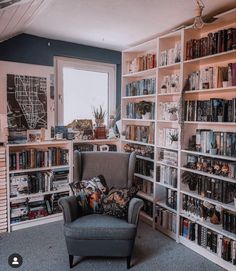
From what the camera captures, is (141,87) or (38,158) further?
(141,87)

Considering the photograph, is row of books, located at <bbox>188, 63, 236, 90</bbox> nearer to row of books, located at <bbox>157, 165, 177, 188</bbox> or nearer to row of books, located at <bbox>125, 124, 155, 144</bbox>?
row of books, located at <bbox>125, 124, 155, 144</bbox>

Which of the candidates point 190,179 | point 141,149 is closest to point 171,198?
point 190,179

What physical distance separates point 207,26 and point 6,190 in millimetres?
2800

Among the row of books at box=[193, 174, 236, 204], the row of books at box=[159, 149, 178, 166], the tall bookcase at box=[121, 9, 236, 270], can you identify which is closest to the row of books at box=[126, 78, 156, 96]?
the tall bookcase at box=[121, 9, 236, 270]

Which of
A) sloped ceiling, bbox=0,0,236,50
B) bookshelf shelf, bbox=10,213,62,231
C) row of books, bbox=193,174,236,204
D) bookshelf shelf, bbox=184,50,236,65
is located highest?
sloped ceiling, bbox=0,0,236,50

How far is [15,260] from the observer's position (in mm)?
2363

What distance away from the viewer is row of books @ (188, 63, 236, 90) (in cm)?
224

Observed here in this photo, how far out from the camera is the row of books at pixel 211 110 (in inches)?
88.6

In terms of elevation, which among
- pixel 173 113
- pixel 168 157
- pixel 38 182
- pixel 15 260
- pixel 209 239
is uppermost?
pixel 173 113

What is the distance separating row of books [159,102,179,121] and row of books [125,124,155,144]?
0.73ft

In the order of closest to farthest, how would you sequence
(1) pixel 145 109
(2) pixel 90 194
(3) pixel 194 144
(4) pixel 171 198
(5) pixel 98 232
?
(5) pixel 98 232 → (2) pixel 90 194 → (3) pixel 194 144 → (4) pixel 171 198 → (1) pixel 145 109

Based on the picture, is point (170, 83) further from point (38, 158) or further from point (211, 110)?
point (38, 158)

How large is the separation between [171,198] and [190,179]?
36 cm

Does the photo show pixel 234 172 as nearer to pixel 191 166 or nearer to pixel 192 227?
pixel 191 166
